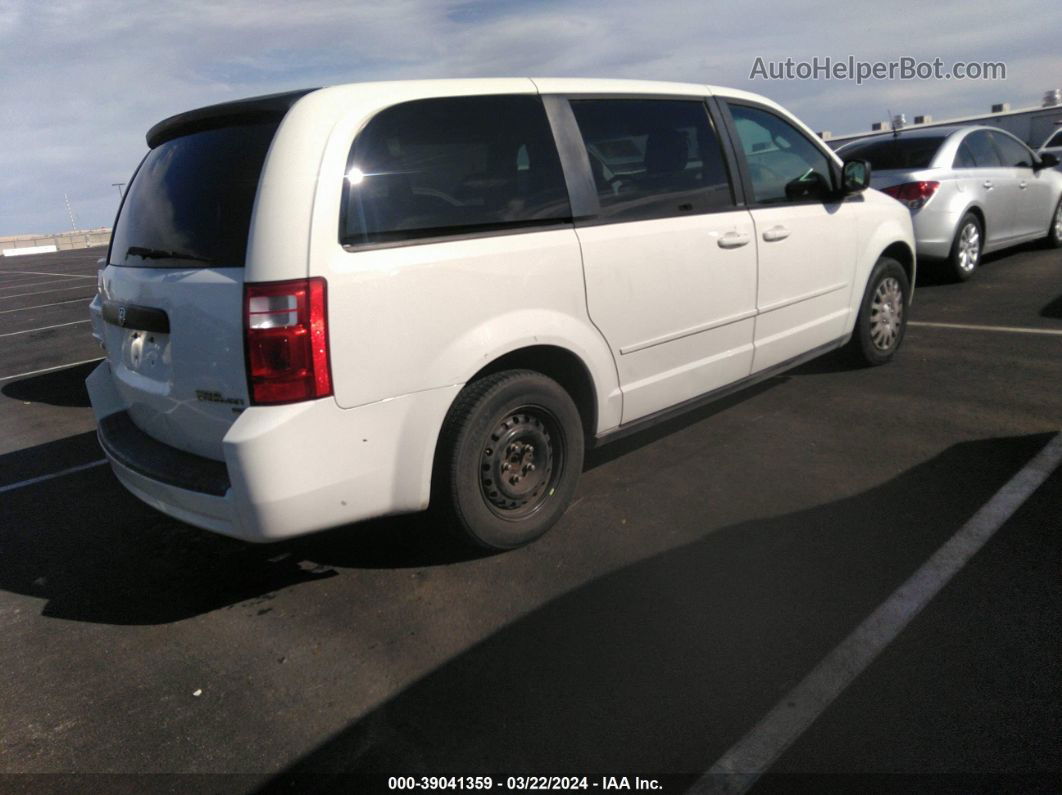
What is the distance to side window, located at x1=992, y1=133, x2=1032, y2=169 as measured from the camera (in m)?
9.72

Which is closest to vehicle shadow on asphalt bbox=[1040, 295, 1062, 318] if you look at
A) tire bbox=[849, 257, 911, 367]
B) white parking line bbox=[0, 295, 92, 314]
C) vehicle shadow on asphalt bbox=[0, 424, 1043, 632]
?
tire bbox=[849, 257, 911, 367]

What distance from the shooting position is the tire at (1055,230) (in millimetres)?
11008

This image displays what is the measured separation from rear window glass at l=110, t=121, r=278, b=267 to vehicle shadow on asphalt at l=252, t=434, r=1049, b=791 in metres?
1.64

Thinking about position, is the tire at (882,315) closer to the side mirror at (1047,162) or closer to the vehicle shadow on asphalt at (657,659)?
the vehicle shadow on asphalt at (657,659)

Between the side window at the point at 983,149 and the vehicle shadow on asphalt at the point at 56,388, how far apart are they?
9159 mm

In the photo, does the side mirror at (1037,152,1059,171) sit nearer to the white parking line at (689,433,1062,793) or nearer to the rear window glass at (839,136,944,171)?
the rear window glass at (839,136,944,171)

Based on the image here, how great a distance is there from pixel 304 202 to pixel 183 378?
80cm

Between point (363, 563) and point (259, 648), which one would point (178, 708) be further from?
point (363, 563)

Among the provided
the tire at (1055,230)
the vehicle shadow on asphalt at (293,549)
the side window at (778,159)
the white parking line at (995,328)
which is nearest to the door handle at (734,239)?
the side window at (778,159)

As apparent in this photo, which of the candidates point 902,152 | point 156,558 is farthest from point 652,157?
point 902,152

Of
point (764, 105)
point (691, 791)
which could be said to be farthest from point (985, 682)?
point (764, 105)

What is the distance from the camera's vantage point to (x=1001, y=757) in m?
2.20

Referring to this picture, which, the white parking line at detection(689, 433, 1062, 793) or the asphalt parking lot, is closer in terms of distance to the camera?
the white parking line at detection(689, 433, 1062, 793)

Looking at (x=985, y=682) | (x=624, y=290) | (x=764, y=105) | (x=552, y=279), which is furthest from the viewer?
(x=764, y=105)
